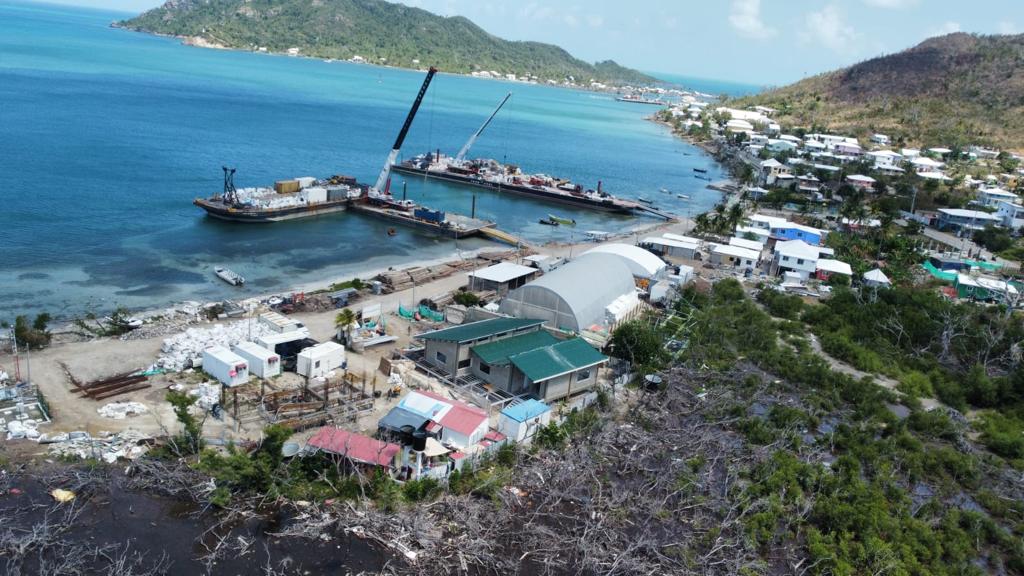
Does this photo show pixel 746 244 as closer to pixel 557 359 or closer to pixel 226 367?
pixel 557 359

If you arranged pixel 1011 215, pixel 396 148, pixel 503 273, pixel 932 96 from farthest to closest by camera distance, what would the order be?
pixel 932 96, pixel 396 148, pixel 1011 215, pixel 503 273

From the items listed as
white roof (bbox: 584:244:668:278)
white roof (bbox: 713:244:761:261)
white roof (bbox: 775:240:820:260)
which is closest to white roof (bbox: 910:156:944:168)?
white roof (bbox: 775:240:820:260)

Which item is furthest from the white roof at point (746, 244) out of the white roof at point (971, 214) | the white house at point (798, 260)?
the white roof at point (971, 214)

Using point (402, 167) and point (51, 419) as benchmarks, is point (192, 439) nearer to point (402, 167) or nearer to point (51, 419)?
point (51, 419)

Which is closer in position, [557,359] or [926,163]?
[557,359]

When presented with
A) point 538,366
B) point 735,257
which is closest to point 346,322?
point 538,366

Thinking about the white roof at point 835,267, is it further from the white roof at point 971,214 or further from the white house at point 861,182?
the white house at point 861,182

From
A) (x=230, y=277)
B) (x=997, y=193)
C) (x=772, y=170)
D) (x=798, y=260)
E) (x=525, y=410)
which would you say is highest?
(x=997, y=193)

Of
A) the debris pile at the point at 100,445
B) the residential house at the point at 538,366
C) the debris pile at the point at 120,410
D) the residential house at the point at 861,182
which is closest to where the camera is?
the debris pile at the point at 100,445
